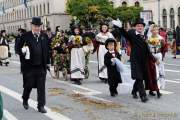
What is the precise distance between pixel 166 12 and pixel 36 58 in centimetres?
6823

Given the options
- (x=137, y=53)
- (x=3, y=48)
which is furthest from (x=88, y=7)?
(x=137, y=53)

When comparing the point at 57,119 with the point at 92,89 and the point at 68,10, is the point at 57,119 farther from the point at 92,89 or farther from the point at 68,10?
the point at 68,10

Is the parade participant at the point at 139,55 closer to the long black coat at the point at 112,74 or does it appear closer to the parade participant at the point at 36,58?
the long black coat at the point at 112,74

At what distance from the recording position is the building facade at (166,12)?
7481cm

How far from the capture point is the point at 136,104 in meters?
12.1

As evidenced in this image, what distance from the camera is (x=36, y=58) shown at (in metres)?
11.1

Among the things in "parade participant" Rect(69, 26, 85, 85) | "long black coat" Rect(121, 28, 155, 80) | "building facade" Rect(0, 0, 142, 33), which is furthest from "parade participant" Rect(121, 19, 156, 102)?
"building facade" Rect(0, 0, 142, 33)

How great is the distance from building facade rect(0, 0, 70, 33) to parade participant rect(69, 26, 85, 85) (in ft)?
261

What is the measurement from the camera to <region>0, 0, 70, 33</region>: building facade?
376ft

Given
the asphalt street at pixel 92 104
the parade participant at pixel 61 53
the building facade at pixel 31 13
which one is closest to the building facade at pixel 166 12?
the building facade at pixel 31 13

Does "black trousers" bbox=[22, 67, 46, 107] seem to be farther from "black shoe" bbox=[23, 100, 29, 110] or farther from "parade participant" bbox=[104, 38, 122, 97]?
"parade participant" bbox=[104, 38, 122, 97]

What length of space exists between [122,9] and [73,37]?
75.5 meters

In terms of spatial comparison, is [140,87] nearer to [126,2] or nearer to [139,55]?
[139,55]

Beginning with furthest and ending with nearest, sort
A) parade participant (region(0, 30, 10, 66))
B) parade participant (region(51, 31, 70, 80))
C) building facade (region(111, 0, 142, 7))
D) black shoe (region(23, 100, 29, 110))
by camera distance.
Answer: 1. building facade (region(111, 0, 142, 7))
2. parade participant (region(0, 30, 10, 66))
3. parade participant (region(51, 31, 70, 80))
4. black shoe (region(23, 100, 29, 110))
